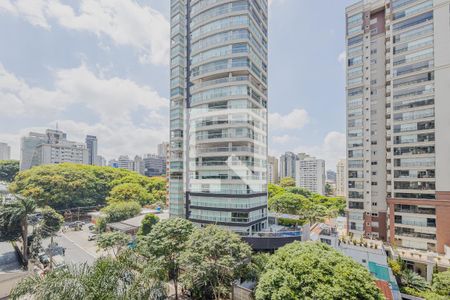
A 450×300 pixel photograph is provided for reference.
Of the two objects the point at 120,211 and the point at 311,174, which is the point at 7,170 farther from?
the point at 311,174

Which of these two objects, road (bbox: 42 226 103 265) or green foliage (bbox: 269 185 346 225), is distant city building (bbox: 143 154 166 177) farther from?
green foliage (bbox: 269 185 346 225)

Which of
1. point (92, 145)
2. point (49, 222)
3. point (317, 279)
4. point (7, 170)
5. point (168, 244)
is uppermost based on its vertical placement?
point (92, 145)

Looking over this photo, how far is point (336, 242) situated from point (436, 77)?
25.6 m

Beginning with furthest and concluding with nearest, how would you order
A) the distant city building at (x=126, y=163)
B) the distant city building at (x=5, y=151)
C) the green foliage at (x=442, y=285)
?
1. the distant city building at (x=126, y=163)
2. the distant city building at (x=5, y=151)
3. the green foliage at (x=442, y=285)

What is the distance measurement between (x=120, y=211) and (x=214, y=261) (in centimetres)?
2904

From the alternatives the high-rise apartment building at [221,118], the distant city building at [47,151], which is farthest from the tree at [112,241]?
the distant city building at [47,151]

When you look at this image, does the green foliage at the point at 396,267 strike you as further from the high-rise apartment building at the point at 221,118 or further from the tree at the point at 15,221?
the tree at the point at 15,221

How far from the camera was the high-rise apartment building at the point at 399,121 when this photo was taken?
91.2 feet

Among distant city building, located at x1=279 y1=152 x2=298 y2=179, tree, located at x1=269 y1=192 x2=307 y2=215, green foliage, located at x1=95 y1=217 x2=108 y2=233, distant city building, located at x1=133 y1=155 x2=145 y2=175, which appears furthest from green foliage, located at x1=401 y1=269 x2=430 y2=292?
distant city building, located at x1=133 y1=155 x2=145 y2=175

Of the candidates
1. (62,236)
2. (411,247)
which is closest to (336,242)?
(411,247)

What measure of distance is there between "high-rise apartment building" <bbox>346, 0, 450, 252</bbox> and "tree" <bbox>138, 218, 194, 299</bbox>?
96.6ft

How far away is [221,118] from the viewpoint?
2827cm

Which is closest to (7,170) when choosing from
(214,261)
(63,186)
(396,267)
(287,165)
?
(63,186)

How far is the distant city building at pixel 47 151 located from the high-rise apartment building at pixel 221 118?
86.1 m
